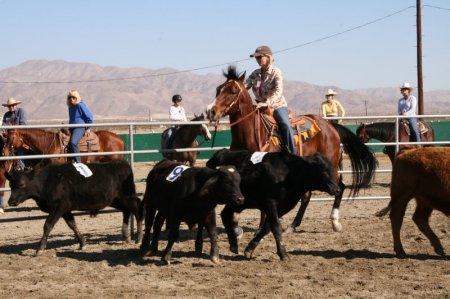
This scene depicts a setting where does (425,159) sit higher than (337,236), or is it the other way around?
(425,159)

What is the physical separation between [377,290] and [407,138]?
7.83 metres

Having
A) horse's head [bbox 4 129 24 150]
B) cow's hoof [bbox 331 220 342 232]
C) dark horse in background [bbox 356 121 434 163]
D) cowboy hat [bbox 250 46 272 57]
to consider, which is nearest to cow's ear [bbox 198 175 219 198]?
cowboy hat [bbox 250 46 272 57]

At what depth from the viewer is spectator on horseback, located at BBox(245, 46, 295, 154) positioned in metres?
8.62

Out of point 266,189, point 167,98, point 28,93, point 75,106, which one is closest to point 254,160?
point 266,189

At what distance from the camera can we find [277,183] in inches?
288

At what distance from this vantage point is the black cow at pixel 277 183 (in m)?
7.30

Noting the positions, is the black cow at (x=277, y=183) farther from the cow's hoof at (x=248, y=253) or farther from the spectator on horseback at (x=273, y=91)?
the spectator on horseback at (x=273, y=91)

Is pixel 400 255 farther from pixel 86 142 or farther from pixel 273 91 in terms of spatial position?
pixel 86 142

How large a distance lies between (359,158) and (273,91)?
1759 millimetres

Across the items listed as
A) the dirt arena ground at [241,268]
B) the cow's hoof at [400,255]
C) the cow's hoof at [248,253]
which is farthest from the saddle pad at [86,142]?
the cow's hoof at [400,255]

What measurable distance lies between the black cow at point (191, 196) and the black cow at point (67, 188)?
2.46 ft

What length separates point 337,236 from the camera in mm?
8680

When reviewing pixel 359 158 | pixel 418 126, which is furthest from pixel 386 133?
pixel 359 158

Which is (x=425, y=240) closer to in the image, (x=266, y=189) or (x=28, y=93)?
(x=266, y=189)
